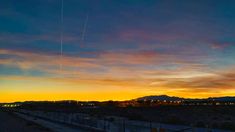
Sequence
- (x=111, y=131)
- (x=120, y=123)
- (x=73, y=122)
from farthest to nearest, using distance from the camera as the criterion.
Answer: (x=73, y=122) < (x=111, y=131) < (x=120, y=123)

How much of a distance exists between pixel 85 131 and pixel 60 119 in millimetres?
24767

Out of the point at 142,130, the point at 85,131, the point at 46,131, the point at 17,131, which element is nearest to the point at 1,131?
the point at 17,131

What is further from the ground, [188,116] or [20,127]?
[188,116]

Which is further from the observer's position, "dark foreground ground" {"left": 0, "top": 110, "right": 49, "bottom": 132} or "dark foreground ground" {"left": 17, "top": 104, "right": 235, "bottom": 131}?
"dark foreground ground" {"left": 17, "top": 104, "right": 235, "bottom": 131}

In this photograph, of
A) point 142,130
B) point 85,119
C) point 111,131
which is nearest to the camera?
point 142,130

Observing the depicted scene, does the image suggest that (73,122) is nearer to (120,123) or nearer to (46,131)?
(46,131)

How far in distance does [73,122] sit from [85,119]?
22.1 ft

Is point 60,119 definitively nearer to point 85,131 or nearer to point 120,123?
point 85,131

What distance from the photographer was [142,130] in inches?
1044

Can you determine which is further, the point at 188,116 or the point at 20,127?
the point at 188,116

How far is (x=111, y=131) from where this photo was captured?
32.8 meters

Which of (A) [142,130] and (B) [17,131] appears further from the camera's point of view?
(B) [17,131]

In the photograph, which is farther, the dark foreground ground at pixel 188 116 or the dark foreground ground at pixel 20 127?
the dark foreground ground at pixel 188 116

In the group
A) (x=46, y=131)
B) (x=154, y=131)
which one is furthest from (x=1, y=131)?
(x=154, y=131)
